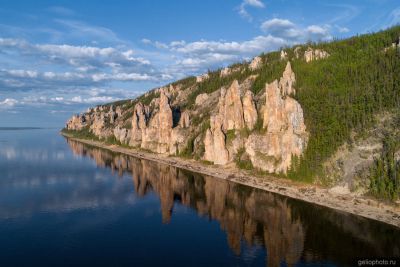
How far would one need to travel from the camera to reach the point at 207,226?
8262 cm

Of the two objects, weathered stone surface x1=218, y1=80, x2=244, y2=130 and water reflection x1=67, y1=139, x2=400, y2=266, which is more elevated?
weathered stone surface x1=218, y1=80, x2=244, y2=130

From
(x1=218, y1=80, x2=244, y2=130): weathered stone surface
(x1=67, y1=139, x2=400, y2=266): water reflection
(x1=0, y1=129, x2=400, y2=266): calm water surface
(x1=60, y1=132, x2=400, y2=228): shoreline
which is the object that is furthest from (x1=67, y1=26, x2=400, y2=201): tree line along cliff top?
(x1=0, y1=129, x2=400, y2=266): calm water surface

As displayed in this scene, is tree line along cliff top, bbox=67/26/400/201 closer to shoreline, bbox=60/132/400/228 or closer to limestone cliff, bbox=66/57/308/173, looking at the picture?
limestone cliff, bbox=66/57/308/173

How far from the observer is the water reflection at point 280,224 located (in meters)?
65.1

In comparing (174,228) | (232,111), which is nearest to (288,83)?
(232,111)

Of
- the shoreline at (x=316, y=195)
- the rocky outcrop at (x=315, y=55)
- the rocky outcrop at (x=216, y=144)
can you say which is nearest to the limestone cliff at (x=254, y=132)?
the rocky outcrop at (x=216, y=144)

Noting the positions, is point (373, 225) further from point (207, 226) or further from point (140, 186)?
point (140, 186)

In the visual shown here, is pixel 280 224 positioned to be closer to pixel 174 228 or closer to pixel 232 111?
pixel 174 228

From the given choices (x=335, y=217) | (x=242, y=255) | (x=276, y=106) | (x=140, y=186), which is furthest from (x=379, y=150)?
(x=140, y=186)

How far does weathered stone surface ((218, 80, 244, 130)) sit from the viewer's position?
155125 mm

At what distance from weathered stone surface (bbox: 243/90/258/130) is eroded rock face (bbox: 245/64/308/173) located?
26.9 ft

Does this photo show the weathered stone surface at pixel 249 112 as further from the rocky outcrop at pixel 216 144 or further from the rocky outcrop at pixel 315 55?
the rocky outcrop at pixel 315 55

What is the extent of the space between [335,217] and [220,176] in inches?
2305

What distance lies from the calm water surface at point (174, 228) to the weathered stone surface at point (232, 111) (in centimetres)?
3882
